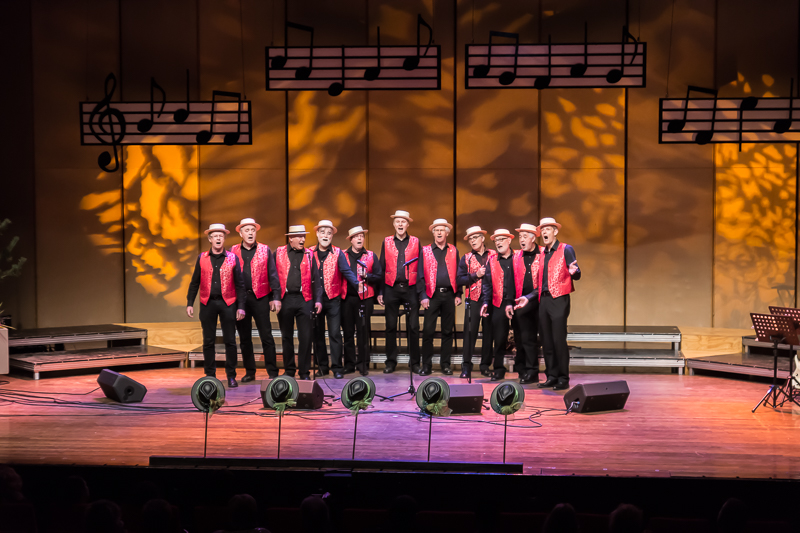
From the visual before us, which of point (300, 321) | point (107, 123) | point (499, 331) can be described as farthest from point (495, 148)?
point (107, 123)

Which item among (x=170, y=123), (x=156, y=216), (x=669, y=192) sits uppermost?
(x=170, y=123)

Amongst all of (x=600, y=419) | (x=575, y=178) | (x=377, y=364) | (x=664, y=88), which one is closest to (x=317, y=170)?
(x=377, y=364)

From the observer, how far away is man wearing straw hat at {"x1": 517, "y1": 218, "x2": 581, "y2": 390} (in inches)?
270

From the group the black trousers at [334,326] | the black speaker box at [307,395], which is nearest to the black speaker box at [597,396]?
the black speaker box at [307,395]

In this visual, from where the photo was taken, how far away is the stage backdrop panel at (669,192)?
9.51 metres

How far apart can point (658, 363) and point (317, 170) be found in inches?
202

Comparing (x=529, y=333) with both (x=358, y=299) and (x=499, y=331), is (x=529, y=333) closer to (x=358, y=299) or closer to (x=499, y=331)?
(x=499, y=331)

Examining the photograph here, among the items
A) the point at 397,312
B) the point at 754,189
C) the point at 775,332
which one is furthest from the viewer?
the point at 754,189

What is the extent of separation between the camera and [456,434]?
17.7 ft

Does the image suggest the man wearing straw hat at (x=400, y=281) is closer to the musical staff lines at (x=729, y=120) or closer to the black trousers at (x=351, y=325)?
the black trousers at (x=351, y=325)

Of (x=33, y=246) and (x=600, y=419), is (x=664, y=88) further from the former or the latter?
(x=33, y=246)

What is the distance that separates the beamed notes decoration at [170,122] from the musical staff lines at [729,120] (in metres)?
5.06

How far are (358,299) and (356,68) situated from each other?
98.2 inches

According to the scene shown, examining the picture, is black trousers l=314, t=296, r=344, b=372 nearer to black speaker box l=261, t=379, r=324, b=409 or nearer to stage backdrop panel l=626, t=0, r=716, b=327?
black speaker box l=261, t=379, r=324, b=409
